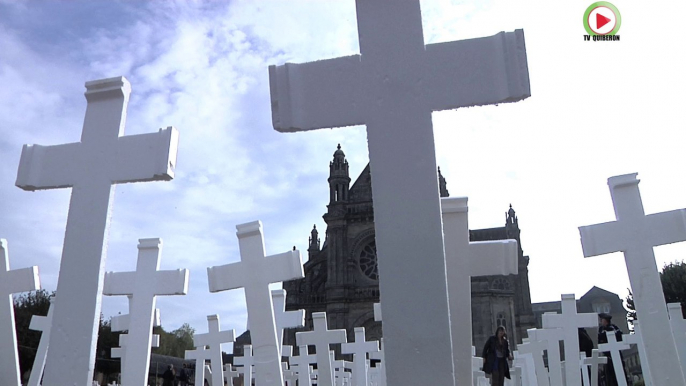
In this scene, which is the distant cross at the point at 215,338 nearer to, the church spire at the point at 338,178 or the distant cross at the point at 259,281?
the distant cross at the point at 259,281

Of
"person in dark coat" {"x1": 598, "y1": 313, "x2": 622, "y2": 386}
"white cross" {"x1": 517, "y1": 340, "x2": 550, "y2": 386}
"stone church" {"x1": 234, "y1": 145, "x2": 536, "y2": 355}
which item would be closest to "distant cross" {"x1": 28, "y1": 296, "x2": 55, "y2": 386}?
"white cross" {"x1": 517, "y1": 340, "x2": 550, "y2": 386}

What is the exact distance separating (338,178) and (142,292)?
32.6 m

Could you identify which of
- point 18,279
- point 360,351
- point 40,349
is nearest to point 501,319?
point 360,351

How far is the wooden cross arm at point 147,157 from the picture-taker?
3.75 meters

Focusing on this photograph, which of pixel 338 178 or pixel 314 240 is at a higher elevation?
pixel 338 178

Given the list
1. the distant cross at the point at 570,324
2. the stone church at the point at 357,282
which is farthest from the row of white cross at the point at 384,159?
the stone church at the point at 357,282

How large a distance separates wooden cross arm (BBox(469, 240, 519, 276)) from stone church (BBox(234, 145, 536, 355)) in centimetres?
2981

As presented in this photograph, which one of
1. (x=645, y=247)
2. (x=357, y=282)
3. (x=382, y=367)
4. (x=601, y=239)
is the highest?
(x=357, y=282)

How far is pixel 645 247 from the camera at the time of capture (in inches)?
217

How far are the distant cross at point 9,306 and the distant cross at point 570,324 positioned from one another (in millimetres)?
6154

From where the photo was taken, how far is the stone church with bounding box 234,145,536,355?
3369cm

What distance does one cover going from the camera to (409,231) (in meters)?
2.99

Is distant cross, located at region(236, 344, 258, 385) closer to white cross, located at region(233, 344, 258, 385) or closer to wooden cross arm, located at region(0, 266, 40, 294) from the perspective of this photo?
white cross, located at region(233, 344, 258, 385)

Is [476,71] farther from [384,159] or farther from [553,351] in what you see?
[553,351]
